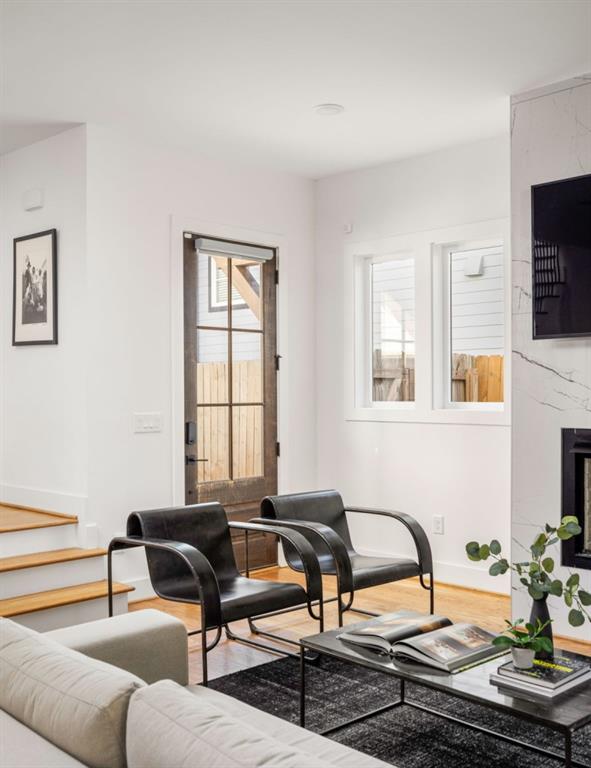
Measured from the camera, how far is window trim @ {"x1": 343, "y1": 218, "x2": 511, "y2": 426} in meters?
4.84

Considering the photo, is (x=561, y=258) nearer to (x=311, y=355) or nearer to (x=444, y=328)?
(x=444, y=328)

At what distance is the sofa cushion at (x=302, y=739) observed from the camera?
173cm

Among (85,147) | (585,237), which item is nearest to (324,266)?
(85,147)

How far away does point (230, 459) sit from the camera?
532 cm

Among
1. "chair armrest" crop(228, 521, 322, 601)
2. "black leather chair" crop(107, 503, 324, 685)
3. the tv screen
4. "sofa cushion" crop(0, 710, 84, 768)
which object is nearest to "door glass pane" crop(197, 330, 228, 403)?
"black leather chair" crop(107, 503, 324, 685)

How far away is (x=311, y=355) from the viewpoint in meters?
5.83

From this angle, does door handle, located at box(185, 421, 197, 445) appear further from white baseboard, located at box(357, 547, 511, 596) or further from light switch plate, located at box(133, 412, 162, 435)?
white baseboard, located at box(357, 547, 511, 596)

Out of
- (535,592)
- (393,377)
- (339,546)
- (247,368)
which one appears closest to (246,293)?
(247,368)

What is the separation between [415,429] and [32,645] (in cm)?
382

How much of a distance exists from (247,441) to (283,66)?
8.24ft

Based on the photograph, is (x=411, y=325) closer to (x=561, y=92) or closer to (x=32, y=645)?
(x=561, y=92)

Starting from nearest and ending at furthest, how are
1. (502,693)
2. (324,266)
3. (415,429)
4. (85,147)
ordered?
1. (502,693)
2. (85,147)
3. (415,429)
4. (324,266)

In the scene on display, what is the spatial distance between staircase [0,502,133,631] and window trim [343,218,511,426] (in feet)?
6.74

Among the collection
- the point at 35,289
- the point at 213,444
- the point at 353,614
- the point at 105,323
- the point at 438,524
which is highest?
the point at 35,289
